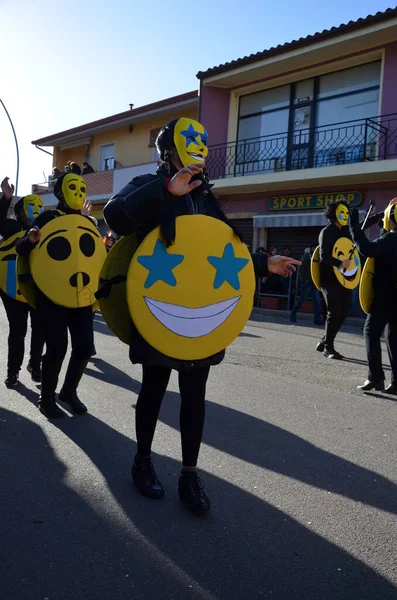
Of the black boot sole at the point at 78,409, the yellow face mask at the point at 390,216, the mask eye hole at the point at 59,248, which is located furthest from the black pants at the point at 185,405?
the yellow face mask at the point at 390,216

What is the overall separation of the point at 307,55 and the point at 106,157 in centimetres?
1285

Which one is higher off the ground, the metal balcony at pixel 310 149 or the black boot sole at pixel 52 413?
the metal balcony at pixel 310 149

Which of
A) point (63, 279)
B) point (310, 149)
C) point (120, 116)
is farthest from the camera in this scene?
point (120, 116)

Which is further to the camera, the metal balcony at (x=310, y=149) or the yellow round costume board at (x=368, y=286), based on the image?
the metal balcony at (x=310, y=149)

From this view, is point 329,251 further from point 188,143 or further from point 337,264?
point 188,143

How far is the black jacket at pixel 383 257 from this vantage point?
5.18 meters

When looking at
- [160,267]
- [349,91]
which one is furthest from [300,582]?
[349,91]

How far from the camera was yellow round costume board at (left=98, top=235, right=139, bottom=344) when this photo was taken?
9.19ft

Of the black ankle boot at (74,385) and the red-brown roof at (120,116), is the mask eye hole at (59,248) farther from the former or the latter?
the red-brown roof at (120,116)

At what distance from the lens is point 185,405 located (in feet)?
9.21

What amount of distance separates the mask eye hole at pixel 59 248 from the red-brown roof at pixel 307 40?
44.1 feet

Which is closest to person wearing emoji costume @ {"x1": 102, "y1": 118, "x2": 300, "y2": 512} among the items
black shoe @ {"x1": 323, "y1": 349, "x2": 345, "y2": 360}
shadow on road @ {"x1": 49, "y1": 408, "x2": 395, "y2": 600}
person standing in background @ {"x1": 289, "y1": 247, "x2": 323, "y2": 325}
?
shadow on road @ {"x1": 49, "y1": 408, "x2": 395, "y2": 600}

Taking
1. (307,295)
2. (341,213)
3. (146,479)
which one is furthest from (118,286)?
(307,295)

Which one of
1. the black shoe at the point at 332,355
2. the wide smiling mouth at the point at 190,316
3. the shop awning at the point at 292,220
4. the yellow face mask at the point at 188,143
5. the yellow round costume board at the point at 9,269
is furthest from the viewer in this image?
the shop awning at the point at 292,220
